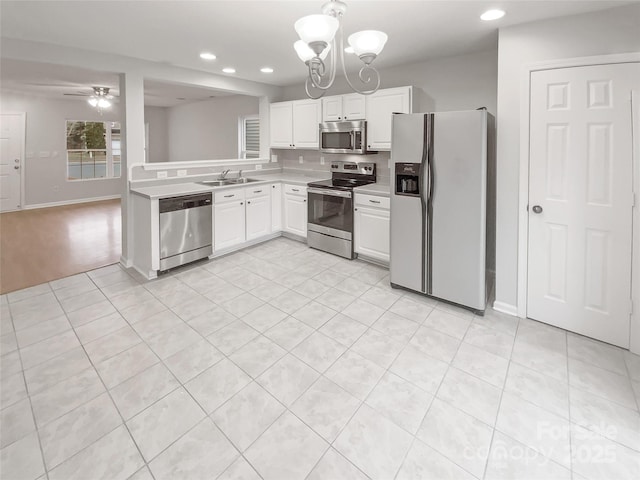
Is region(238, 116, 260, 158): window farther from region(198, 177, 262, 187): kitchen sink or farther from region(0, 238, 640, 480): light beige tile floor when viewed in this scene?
region(0, 238, 640, 480): light beige tile floor

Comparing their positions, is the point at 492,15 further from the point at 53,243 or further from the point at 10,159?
the point at 10,159

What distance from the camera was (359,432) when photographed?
1719 millimetres

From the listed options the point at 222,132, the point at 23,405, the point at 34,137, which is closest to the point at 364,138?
the point at 23,405

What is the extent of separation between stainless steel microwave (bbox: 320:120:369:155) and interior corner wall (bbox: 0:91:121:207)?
21.8 ft

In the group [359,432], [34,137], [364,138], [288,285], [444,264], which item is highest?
[34,137]

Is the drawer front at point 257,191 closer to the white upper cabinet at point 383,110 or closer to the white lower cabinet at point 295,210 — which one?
the white lower cabinet at point 295,210

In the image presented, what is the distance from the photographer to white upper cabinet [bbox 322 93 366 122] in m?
4.24

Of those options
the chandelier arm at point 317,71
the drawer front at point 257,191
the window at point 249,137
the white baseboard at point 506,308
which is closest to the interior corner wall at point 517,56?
the white baseboard at point 506,308

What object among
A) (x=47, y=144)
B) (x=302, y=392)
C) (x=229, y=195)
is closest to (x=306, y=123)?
(x=229, y=195)

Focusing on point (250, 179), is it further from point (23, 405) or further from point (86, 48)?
point (23, 405)

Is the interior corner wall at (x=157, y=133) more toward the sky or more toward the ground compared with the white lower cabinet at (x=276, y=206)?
more toward the sky

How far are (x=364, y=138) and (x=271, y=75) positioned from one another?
172 cm

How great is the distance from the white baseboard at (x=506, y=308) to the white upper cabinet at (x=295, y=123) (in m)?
3.15

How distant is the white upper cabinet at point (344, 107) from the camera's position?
424 cm
